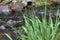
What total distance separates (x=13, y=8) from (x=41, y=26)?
4485 mm

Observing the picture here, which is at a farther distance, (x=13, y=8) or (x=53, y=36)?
(x=13, y=8)

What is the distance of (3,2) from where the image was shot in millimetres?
7812

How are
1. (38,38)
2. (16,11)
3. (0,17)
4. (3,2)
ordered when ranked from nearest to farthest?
(38,38), (0,17), (16,11), (3,2)

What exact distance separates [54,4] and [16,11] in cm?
123

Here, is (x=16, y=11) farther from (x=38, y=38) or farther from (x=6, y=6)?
(x=38, y=38)

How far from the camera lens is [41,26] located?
9.70 feet

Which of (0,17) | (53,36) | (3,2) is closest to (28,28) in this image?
(53,36)

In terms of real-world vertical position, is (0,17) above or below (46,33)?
below

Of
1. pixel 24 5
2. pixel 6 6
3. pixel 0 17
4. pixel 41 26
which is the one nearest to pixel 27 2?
pixel 24 5

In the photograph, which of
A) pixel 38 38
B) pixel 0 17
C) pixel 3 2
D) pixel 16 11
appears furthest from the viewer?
pixel 3 2

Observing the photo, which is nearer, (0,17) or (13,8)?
(0,17)

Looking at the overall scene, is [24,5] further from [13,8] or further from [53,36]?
[53,36]

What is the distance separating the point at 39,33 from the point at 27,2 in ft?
15.7

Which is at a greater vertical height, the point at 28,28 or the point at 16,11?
the point at 28,28
